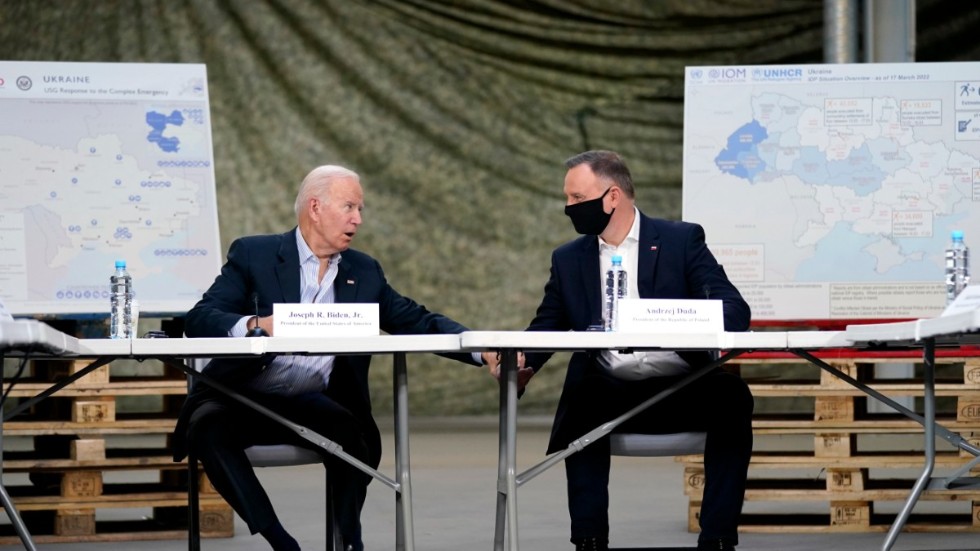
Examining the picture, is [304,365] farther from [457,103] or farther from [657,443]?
[457,103]

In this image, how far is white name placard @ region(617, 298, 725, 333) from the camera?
325 centimetres

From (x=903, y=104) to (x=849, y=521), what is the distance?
1.66 m

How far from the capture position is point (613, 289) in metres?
3.80

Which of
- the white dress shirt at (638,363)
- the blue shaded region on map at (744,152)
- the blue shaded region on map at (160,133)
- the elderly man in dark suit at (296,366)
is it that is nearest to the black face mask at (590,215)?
the white dress shirt at (638,363)

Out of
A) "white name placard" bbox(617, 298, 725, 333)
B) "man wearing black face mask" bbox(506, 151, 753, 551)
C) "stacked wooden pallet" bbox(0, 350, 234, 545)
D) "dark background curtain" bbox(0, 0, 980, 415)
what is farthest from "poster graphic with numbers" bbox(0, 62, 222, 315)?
"dark background curtain" bbox(0, 0, 980, 415)

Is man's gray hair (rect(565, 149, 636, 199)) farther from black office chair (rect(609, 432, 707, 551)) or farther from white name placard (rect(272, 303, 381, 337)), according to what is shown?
white name placard (rect(272, 303, 381, 337))

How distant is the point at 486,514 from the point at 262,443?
1.95 metres

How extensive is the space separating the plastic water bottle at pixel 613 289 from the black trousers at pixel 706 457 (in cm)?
30

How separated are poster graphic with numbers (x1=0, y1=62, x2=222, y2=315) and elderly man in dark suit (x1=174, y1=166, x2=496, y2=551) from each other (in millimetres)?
1340

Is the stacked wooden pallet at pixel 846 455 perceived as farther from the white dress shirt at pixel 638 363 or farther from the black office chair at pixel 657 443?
the black office chair at pixel 657 443

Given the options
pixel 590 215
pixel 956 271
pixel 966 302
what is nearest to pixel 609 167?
pixel 590 215

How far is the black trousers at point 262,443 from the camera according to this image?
11.4 ft

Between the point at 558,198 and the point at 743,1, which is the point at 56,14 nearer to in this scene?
the point at 558,198

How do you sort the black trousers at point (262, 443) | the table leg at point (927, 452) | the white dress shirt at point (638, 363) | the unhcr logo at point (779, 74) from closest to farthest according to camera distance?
1. the table leg at point (927, 452)
2. the black trousers at point (262, 443)
3. the white dress shirt at point (638, 363)
4. the unhcr logo at point (779, 74)
